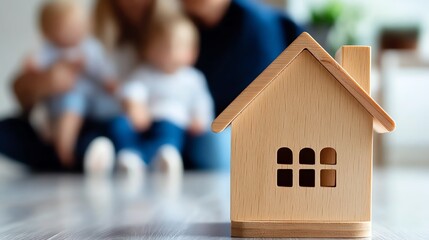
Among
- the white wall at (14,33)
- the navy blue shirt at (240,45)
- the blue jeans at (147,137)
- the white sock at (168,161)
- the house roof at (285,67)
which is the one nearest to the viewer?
the house roof at (285,67)

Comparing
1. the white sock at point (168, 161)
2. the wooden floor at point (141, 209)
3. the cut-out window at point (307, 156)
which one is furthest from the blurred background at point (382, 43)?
the cut-out window at point (307, 156)

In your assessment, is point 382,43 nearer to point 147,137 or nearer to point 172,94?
point 172,94

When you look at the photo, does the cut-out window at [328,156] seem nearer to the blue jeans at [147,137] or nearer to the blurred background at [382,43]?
the blue jeans at [147,137]

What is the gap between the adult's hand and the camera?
6.38ft

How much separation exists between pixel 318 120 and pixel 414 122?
7.49ft

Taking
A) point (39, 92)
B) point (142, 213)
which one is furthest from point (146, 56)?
point (142, 213)

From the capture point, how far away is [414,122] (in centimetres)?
274

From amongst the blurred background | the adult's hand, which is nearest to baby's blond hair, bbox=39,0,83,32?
the adult's hand

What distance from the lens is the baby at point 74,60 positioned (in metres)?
1.94

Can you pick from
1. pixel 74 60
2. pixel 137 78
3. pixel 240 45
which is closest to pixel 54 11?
pixel 74 60

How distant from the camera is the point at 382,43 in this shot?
2.74m

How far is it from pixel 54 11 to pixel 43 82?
24cm

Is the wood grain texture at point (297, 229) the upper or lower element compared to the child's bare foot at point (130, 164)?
lower

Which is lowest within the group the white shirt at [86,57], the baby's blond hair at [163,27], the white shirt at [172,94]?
the white shirt at [172,94]
